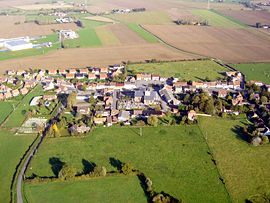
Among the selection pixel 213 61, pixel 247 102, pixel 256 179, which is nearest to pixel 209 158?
pixel 256 179

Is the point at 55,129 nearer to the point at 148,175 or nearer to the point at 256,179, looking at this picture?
the point at 148,175

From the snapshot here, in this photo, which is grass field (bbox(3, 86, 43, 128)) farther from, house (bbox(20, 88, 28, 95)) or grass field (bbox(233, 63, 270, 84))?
grass field (bbox(233, 63, 270, 84))

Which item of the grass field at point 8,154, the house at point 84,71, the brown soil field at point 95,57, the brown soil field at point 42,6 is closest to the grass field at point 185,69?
the brown soil field at point 95,57

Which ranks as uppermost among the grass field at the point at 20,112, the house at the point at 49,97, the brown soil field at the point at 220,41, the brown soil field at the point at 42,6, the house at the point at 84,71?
the brown soil field at the point at 42,6

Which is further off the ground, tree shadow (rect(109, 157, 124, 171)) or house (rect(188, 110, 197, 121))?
house (rect(188, 110, 197, 121))

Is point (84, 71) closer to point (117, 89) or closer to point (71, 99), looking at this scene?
point (117, 89)

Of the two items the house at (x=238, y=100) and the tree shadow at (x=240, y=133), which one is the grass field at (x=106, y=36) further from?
the tree shadow at (x=240, y=133)

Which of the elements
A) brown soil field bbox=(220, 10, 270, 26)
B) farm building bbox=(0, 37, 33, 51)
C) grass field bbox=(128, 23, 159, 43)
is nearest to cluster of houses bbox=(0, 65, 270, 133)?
farm building bbox=(0, 37, 33, 51)
